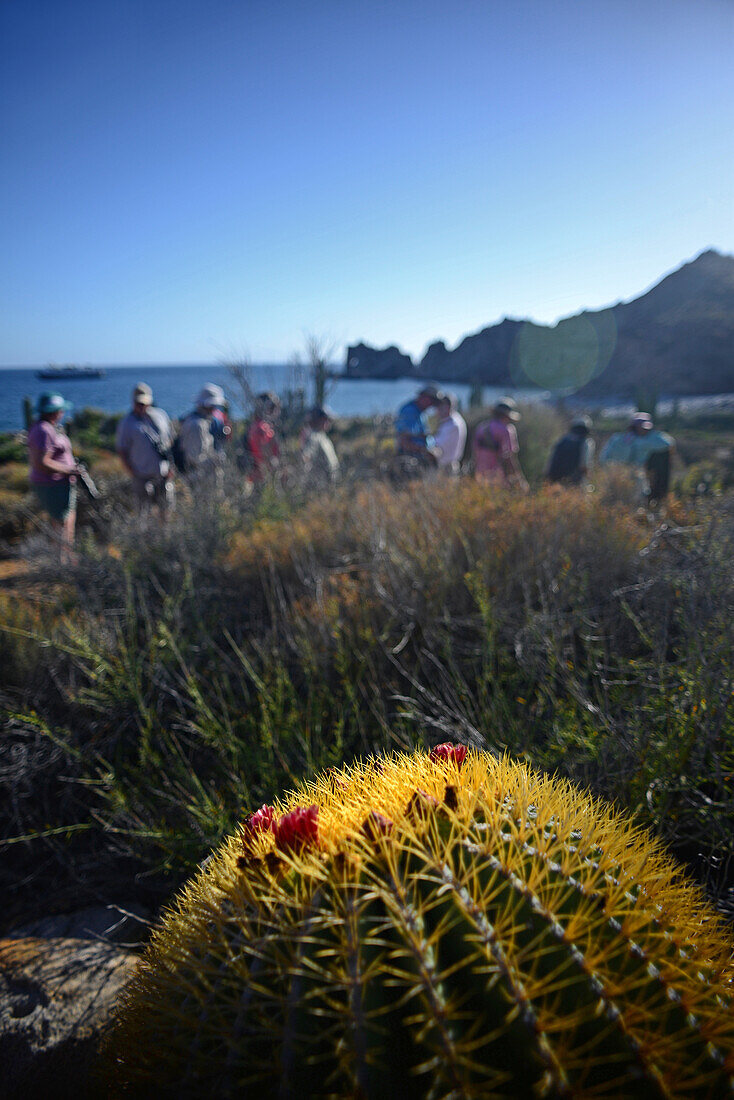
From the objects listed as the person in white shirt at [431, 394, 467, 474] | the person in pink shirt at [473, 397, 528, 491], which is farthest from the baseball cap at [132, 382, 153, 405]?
the person in pink shirt at [473, 397, 528, 491]

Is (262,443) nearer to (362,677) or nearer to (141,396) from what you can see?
Result: (141,396)

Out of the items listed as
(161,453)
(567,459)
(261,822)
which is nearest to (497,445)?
(567,459)

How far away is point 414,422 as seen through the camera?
269 inches

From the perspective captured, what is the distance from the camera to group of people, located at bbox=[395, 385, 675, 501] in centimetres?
643

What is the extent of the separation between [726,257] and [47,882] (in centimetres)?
7826

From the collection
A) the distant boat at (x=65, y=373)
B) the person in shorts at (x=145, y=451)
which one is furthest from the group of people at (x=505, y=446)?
the distant boat at (x=65, y=373)

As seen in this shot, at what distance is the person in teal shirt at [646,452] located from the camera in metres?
6.40

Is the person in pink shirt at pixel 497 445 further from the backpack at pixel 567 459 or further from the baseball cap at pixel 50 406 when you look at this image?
the baseball cap at pixel 50 406

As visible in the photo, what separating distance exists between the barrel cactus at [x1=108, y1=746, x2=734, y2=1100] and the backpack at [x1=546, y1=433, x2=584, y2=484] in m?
6.13

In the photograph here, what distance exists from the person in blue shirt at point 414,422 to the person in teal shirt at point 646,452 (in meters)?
2.38

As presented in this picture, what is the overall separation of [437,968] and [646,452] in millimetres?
6955

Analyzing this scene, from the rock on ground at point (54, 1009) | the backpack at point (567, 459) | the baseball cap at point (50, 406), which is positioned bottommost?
the rock on ground at point (54, 1009)

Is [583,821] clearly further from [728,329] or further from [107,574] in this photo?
[728,329]

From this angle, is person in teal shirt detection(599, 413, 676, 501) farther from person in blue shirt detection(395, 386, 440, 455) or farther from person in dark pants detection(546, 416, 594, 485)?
person in blue shirt detection(395, 386, 440, 455)
